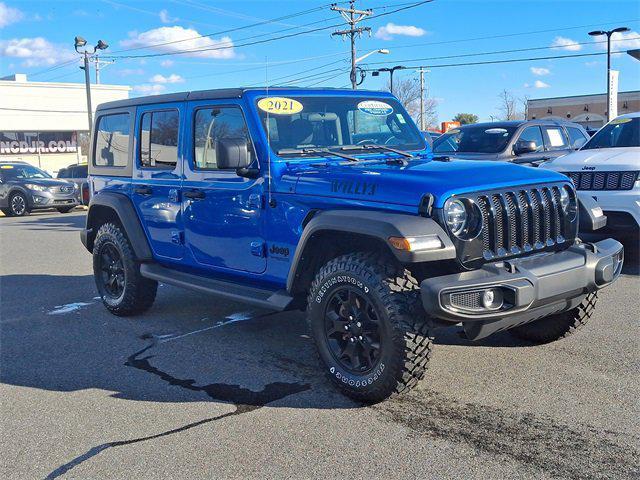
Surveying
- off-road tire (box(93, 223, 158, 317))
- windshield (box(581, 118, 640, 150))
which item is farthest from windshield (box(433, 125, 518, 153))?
off-road tire (box(93, 223, 158, 317))

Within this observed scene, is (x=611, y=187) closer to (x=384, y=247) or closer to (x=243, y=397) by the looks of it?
(x=384, y=247)

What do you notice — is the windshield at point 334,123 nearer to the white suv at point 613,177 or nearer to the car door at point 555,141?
the white suv at point 613,177

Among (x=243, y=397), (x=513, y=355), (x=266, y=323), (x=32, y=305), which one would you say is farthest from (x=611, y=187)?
(x=32, y=305)

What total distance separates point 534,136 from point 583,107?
49.5 m

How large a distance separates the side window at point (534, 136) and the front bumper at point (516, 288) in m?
6.83

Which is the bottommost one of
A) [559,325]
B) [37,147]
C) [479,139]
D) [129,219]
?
[559,325]

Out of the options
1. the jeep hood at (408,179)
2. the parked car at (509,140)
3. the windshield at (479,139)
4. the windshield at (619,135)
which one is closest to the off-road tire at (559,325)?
the jeep hood at (408,179)

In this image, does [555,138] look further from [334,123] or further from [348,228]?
[348,228]

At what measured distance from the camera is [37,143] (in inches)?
1672

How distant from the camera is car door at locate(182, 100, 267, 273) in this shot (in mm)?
4844

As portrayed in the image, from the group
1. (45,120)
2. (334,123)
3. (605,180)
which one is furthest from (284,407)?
(45,120)

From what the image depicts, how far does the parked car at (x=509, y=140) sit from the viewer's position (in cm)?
1034

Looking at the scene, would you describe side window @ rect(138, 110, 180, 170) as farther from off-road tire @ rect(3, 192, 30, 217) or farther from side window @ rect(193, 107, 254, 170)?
off-road tire @ rect(3, 192, 30, 217)

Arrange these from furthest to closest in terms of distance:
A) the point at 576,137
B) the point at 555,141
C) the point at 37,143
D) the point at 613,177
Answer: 1. the point at 37,143
2. the point at 576,137
3. the point at 555,141
4. the point at 613,177
